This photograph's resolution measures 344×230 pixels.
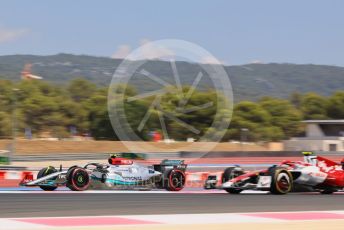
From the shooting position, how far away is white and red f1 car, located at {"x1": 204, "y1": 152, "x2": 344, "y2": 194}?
51.7 ft

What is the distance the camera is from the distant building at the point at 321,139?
7370 cm

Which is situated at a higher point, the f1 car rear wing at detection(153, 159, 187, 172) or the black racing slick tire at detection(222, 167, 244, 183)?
the f1 car rear wing at detection(153, 159, 187, 172)

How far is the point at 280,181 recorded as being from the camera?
623 inches

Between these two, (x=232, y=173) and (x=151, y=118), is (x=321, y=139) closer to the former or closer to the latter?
(x=151, y=118)

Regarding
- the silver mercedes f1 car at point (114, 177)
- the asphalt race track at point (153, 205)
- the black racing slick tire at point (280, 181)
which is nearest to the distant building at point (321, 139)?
the silver mercedes f1 car at point (114, 177)

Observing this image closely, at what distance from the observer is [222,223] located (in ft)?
30.4

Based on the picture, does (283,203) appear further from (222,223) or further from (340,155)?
(340,155)

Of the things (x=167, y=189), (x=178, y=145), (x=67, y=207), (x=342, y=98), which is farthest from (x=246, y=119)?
(x=67, y=207)

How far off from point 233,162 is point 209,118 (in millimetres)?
49650

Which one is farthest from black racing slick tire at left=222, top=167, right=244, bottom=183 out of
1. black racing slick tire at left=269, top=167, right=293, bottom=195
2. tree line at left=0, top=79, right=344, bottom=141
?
tree line at left=0, top=79, right=344, bottom=141

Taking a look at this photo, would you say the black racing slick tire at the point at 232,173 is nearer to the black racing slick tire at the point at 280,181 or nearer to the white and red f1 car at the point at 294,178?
the white and red f1 car at the point at 294,178

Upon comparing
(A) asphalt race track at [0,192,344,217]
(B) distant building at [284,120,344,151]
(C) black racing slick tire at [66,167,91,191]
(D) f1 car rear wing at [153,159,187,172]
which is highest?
(B) distant building at [284,120,344,151]

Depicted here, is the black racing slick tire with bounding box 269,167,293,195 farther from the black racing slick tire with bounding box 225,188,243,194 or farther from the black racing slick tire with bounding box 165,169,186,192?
the black racing slick tire with bounding box 165,169,186,192

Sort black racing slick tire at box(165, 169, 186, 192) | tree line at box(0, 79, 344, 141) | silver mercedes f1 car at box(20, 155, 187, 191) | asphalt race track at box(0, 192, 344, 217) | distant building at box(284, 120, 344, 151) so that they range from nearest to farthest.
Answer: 1. asphalt race track at box(0, 192, 344, 217)
2. silver mercedes f1 car at box(20, 155, 187, 191)
3. black racing slick tire at box(165, 169, 186, 192)
4. distant building at box(284, 120, 344, 151)
5. tree line at box(0, 79, 344, 141)
